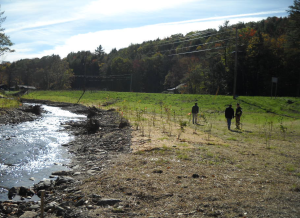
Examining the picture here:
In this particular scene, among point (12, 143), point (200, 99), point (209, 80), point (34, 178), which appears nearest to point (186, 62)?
point (209, 80)

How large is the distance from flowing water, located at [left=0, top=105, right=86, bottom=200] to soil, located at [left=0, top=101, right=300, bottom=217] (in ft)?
3.50

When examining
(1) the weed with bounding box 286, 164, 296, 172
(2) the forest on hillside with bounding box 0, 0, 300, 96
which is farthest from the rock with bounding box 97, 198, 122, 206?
(2) the forest on hillside with bounding box 0, 0, 300, 96

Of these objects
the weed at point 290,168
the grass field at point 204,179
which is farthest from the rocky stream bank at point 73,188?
the weed at point 290,168

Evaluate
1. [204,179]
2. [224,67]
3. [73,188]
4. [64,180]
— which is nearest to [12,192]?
[64,180]

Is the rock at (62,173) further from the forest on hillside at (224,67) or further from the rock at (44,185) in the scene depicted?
the forest on hillside at (224,67)

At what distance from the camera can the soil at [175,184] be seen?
6773 millimetres

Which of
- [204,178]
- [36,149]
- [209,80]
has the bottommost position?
[36,149]

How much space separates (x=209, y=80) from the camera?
66250 millimetres

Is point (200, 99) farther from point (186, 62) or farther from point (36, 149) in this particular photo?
point (186, 62)

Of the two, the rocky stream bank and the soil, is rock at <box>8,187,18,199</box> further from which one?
the soil

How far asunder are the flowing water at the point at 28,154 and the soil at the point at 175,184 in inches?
42.0

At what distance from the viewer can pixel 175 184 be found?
8.34 meters

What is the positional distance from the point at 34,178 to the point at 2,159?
12.0 ft

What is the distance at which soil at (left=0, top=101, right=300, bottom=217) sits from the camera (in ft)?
22.2
